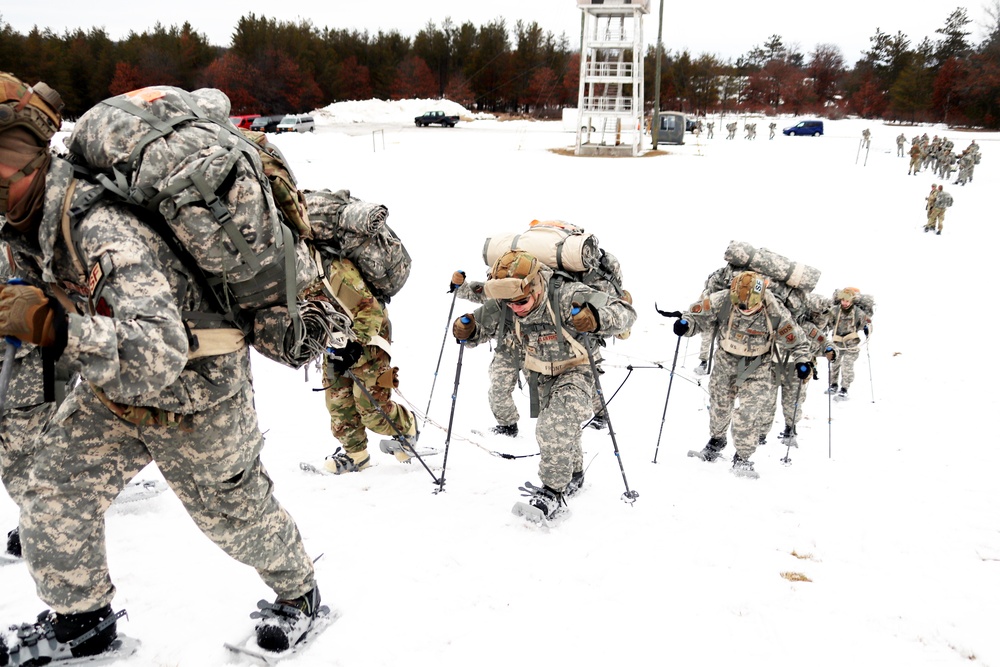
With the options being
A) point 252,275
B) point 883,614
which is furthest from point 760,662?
point 252,275

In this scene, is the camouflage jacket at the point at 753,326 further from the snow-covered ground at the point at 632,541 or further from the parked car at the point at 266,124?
the parked car at the point at 266,124

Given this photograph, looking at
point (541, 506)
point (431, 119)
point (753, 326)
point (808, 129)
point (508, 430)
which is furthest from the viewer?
point (808, 129)

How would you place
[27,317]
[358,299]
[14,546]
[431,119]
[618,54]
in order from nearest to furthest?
[27,317] → [14,546] → [358,299] → [618,54] → [431,119]

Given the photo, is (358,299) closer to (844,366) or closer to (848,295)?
(848,295)

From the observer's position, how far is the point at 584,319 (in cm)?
487

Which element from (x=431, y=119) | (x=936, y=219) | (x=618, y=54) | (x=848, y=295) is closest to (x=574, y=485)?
(x=848, y=295)

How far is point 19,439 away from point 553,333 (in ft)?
11.5

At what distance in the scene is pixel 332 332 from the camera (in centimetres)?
347

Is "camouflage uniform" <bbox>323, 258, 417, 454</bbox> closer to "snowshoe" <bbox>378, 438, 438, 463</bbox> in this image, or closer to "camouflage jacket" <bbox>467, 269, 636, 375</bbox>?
"snowshoe" <bbox>378, 438, 438, 463</bbox>

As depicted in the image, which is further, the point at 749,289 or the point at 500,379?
the point at 500,379

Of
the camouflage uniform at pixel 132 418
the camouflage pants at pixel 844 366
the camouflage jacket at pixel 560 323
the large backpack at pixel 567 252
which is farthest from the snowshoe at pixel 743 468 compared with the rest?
the camouflage uniform at pixel 132 418

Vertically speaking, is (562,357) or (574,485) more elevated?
(562,357)

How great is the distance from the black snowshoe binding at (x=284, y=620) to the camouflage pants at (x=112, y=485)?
0.29 metres

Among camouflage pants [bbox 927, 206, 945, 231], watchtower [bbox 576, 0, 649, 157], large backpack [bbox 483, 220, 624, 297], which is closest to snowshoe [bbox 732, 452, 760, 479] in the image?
large backpack [bbox 483, 220, 624, 297]
